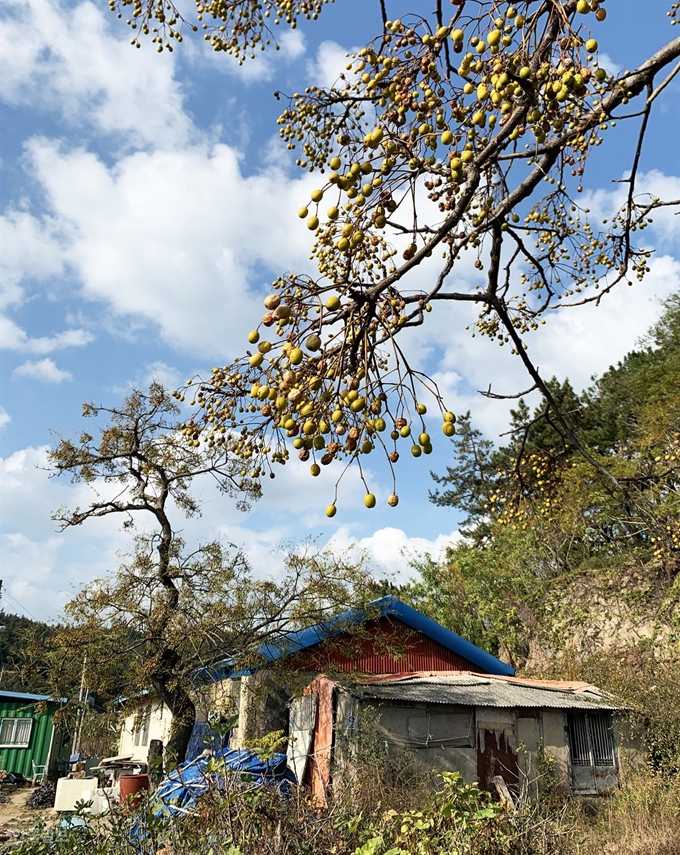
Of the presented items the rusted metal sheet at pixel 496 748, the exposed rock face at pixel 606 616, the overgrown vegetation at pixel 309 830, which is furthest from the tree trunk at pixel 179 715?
the exposed rock face at pixel 606 616

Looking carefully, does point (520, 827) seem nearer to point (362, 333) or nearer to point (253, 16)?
point (362, 333)

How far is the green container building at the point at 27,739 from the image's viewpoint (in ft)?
74.8

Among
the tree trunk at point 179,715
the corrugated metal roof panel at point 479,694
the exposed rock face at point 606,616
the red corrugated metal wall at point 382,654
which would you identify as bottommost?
the tree trunk at point 179,715

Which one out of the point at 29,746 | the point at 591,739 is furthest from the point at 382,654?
the point at 29,746

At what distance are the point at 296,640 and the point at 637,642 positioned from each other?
9007 millimetres

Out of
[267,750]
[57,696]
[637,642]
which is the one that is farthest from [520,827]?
[637,642]

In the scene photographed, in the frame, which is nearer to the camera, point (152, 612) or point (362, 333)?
point (362, 333)

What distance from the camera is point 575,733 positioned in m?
12.8

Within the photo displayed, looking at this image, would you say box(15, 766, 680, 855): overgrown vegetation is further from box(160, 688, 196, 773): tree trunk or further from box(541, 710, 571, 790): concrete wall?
box(541, 710, 571, 790): concrete wall

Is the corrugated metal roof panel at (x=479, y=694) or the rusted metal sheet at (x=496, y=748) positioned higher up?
the corrugated metal roof panel at (x=479, y=694)

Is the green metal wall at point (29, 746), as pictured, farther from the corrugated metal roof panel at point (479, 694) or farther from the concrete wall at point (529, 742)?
the concrete wall at point (529, 742)

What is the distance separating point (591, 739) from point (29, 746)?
19.6 meters

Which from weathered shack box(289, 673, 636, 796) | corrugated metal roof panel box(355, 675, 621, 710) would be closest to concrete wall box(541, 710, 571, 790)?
weathered shack box(289, 673, 636, 796)

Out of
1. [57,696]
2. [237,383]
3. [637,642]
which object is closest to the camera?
[237,383]
